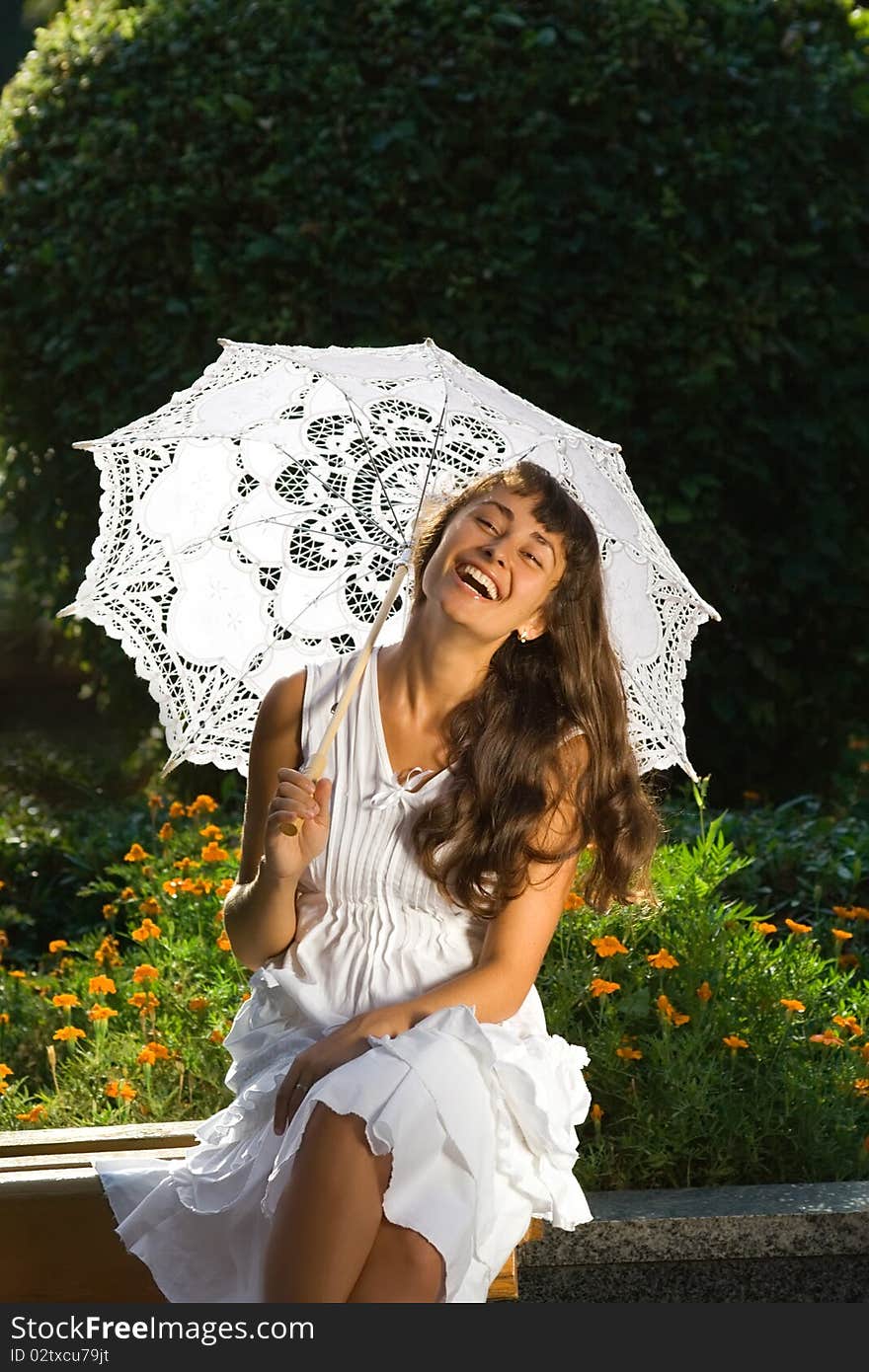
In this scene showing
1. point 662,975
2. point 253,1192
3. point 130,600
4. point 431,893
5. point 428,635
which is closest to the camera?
point 253,1192

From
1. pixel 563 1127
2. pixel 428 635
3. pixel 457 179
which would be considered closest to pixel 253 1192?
pixel 563 1127

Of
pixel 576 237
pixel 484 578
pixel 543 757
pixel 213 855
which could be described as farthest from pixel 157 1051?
pixel 576 237

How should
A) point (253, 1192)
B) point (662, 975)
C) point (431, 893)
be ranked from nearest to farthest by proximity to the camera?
point (253, 1192) < point (431, 893) < point (662, 975)

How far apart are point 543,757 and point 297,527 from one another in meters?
0.70

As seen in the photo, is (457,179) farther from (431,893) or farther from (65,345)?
(431,893)

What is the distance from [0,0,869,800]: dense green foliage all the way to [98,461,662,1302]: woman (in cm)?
280

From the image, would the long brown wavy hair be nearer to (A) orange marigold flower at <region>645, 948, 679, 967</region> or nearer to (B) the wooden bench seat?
(A) orange marigold flower at <region>645, 948, 679, 967</region>

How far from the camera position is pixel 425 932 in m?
2.76

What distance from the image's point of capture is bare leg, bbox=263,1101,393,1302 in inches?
92.8

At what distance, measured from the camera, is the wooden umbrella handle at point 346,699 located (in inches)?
104

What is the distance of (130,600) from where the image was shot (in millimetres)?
3164

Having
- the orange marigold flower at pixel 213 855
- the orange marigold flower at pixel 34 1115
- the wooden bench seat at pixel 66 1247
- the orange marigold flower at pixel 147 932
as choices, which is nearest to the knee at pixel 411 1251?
the wooden bench seat at pixel 66 1247

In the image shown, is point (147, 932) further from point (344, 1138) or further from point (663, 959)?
point (344, 1138)

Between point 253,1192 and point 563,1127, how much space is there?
477 millimetres
